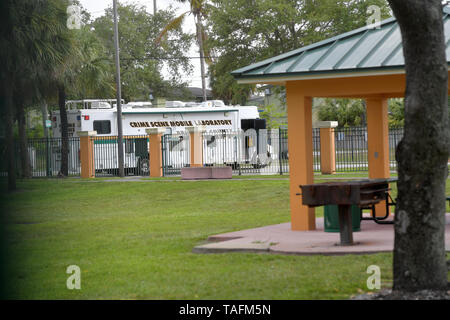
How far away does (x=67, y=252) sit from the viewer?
1175 cm

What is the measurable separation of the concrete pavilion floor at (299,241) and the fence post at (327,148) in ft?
49.6

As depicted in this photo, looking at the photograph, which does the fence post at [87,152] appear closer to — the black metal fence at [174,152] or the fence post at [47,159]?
the fence post at [47,159]

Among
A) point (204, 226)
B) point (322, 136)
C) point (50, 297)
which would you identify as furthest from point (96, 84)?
point (50, 297)

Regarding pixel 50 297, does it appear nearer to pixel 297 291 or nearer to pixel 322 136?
pixel 297 291

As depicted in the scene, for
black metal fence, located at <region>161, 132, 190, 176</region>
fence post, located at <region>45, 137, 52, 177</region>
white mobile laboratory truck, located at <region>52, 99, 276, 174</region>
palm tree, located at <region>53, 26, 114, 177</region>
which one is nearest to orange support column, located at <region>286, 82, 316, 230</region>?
white mobile laboratory truck, located at <region>52, 99, 276, 174</region>

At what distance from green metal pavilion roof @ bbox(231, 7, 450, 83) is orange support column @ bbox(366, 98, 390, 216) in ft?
5.76

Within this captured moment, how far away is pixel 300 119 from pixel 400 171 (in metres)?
5.65

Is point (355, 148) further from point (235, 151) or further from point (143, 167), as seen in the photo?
point (143, 167)

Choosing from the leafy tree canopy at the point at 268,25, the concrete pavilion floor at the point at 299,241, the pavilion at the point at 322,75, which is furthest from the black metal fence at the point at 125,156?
the pavilion at the point at 322,75

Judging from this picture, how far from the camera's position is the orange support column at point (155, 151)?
2983cm

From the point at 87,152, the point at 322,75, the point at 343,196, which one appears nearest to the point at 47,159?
the point at 87,152

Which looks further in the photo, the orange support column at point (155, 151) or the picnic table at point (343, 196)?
the orange support column at point (155, 151)

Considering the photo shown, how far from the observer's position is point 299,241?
37.1ft

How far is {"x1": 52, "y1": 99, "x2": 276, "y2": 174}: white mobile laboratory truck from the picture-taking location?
30.7m
